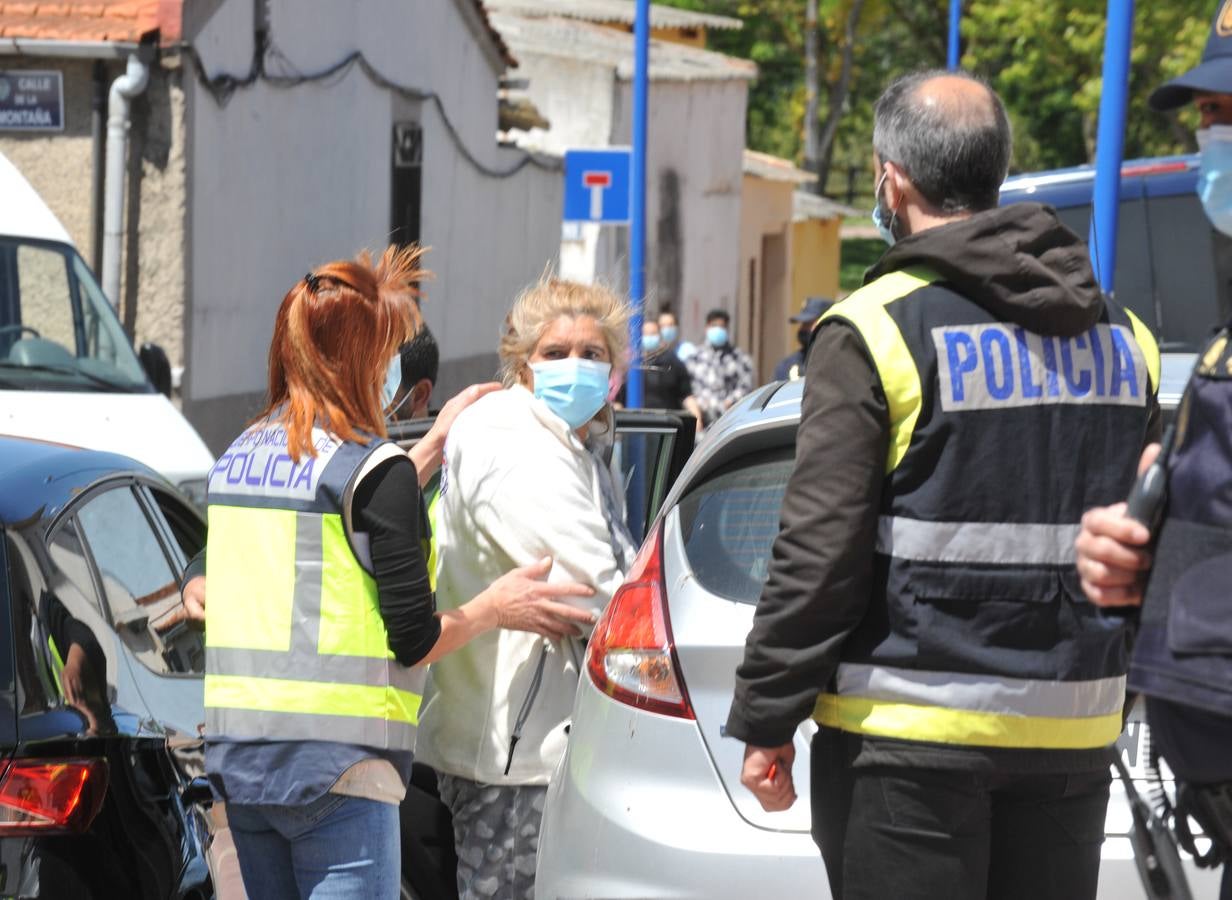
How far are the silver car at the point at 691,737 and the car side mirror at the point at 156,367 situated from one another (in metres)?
5.24

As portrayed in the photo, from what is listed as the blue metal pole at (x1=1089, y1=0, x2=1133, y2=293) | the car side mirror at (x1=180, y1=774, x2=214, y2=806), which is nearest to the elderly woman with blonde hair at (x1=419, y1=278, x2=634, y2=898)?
the car side mirror at (x1=180, y1=774, x2=214, y2=806)

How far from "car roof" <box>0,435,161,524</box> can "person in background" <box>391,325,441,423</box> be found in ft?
2.81

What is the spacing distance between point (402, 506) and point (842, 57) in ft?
154

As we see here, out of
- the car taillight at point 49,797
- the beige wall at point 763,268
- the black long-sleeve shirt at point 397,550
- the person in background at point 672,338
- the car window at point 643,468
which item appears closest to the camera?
the black long-sleeve shirt at point 397,550

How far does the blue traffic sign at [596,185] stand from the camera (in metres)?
13.6

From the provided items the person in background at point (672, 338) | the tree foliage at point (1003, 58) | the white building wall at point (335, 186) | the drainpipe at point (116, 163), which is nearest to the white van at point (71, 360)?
the drainpipe at point (116, 163)

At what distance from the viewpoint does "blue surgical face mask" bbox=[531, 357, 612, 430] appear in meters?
4.18

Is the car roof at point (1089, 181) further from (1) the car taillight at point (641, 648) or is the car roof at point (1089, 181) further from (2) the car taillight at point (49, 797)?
(2) the car taillight at point (49, 797)

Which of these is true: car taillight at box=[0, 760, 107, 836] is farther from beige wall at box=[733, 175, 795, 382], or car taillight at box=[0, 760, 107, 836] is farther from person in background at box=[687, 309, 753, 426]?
beige wall at box=[733, 175, 795, 382]

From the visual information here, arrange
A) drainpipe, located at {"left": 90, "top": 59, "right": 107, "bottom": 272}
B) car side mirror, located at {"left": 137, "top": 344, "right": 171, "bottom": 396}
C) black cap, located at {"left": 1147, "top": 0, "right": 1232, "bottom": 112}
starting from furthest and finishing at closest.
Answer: drainpipe, located at {"left": 90, "top": 59, "right": 107, "bottom": 272} → car side mirror, located at {"left": 137, "top": 344, "right": 171, "bottom": 396} → black cap, located at {"left": 1147, "top": 0, "right": 1232, "bottom": 112}

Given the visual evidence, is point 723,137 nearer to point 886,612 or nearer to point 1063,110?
point 1063,110

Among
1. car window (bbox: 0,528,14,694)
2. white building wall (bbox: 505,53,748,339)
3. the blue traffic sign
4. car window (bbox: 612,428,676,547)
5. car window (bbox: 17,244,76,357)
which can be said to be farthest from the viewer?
white building wall (bbox: 505,53,748,339)

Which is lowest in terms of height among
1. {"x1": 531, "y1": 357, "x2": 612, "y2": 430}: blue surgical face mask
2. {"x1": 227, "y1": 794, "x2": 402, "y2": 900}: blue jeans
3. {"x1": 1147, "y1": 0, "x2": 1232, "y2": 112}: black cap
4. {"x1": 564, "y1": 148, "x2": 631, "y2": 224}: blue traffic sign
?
{"x1": 227, "y1": 794, "x2": 402, "y2": 900}: blue jeans

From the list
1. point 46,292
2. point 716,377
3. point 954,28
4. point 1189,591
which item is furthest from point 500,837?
point 954,28
